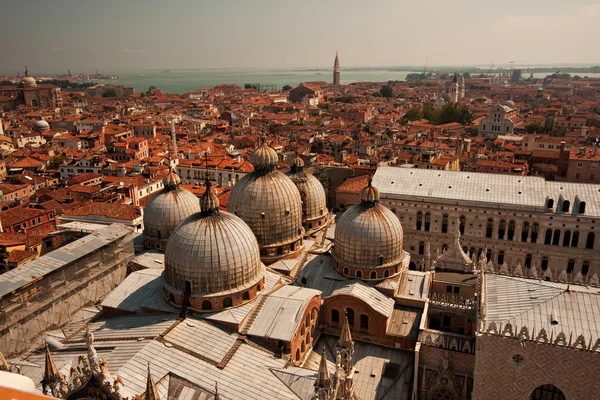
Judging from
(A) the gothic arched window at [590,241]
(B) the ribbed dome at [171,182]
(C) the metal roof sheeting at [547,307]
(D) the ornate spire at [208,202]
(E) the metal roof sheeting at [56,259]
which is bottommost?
(A) the gothic arched window at [590,241]

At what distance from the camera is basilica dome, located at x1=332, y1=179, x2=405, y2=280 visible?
81.7 feet

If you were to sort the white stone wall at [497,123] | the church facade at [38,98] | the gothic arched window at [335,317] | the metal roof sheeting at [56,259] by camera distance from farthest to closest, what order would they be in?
the church facade at [38,98], the white stone wall at [497,123], the gothic arched window at [335,317], the metal roof sheeting at [56,259]

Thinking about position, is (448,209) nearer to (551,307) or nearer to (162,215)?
(551,307)

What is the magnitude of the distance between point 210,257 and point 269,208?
5951 mm

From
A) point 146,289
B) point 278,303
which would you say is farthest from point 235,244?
point 146,289

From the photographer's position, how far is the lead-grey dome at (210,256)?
21.1 m

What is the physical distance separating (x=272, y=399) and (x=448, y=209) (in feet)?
67.3

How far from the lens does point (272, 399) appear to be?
1720 cm

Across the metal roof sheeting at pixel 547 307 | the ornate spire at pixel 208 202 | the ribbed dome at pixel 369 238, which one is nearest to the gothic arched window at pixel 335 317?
the ribbed dome at pixel 369 238

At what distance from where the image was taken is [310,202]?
101ft

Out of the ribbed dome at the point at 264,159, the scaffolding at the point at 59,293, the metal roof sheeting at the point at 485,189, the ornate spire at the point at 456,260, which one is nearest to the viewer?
the scaffolding at the point at 59,293

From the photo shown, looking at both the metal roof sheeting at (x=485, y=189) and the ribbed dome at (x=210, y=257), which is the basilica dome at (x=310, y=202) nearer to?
the metal roof sheeting at (x=485, y=189)

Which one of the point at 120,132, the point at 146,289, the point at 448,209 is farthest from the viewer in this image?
the point at 120,132

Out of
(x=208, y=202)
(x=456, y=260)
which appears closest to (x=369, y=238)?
(x=456, y=260)
